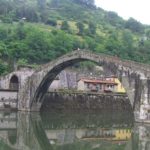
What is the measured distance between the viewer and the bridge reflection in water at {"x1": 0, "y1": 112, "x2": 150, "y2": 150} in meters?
28.9

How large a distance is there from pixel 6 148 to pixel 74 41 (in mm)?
73306

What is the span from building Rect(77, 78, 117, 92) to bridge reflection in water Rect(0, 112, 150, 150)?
65.3 feet

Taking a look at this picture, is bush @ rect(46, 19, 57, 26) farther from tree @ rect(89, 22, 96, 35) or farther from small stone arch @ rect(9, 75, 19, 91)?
small stone arch @ rect(9, 75, 19, 91)

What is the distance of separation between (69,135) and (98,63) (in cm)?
1291

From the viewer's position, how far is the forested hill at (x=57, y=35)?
3337 inches

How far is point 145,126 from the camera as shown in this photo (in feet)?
129

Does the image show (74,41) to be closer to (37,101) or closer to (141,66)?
(37,101)

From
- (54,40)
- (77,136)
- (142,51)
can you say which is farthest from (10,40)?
(77,136)

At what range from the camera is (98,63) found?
46375mm

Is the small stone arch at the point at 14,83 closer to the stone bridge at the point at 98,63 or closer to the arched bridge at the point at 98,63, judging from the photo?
the stone bridge at the point at 98,63

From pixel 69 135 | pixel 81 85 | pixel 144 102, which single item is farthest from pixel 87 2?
pixel 69 135

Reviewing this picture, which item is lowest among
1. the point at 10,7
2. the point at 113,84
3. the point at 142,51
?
the point at 113,84

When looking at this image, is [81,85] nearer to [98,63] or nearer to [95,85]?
[95,85]

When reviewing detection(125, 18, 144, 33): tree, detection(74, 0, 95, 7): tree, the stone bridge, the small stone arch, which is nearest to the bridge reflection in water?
the stone bridge
